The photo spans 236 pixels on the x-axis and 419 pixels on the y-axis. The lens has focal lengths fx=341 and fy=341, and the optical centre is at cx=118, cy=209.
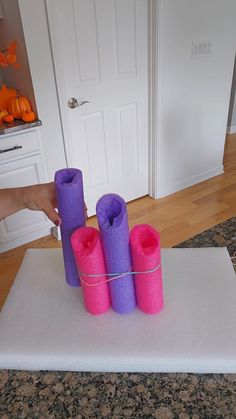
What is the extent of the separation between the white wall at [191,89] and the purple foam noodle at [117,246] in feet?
6.94

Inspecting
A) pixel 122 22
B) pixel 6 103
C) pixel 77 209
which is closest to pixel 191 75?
pixel 122 22

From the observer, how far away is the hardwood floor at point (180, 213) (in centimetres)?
244

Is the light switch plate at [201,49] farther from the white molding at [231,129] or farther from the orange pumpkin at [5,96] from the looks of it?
the white molding at [231,129]

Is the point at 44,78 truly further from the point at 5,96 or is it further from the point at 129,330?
the point at 129,330

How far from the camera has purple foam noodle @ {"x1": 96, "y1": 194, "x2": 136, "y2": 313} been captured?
64 centimetres

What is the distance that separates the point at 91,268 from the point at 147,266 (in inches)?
4.3

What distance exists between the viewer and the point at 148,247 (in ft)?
2.17

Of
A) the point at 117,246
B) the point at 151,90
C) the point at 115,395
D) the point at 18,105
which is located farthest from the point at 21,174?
the point at 115,395

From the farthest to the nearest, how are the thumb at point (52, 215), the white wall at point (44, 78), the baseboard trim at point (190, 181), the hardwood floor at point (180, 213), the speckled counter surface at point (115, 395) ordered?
the baseboard trim at point (190, 181) < the hardwood floor at point (180, 213) < the white wall at point (44, 78) < the thumb at point (52, 215) < the speckled counter surface at point (115, 395)

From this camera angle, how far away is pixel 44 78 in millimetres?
2102

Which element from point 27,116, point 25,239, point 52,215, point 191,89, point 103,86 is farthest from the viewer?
point 191,89

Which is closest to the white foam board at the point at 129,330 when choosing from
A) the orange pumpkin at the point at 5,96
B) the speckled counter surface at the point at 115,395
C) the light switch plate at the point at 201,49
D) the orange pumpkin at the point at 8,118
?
the speckled counter surface at the point at 115,395

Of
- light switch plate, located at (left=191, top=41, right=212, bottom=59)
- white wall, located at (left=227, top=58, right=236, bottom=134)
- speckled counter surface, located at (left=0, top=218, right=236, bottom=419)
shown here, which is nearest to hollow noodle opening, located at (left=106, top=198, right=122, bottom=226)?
speckled counter surface, located at (left=0, top=218, right=236, bottom=419)

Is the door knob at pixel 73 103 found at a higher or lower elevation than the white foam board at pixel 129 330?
higher
